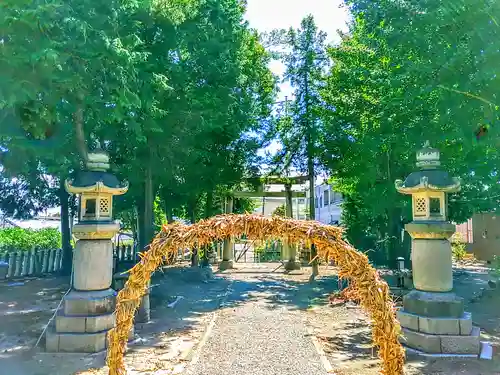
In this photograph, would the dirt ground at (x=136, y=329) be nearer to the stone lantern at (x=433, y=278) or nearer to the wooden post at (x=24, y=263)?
the wooden post at (x=24, y=263)

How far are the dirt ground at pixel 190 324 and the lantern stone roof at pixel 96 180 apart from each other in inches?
110

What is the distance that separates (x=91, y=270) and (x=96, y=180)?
1.63m

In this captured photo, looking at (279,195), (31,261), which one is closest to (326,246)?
(279,195)

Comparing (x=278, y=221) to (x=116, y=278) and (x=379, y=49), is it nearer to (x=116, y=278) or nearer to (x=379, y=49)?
(x=116, y=278)

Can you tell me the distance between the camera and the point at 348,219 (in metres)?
20.1

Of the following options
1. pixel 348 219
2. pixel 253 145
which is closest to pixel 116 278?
pixel 253 145

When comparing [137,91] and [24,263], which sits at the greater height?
[137,91]

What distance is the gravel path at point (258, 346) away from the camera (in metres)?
5.91

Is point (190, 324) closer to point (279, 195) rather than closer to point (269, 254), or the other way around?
point (279, 195)

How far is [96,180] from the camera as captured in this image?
7516mm

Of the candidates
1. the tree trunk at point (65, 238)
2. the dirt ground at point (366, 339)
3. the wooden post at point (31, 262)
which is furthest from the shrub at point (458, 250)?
the wooden post at point (31, 262)

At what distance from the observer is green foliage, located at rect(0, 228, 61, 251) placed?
58.4 feet

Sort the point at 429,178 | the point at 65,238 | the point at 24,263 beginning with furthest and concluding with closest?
the point at 65,238 → the point at 24,263 → the point at 429,178

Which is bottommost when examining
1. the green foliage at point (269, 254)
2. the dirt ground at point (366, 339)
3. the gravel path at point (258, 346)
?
the dirt ground at point (366, 339)
